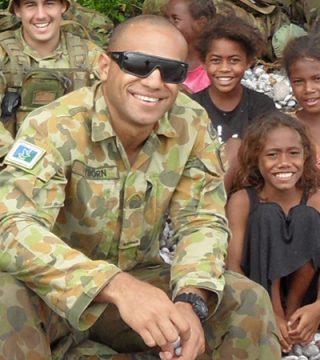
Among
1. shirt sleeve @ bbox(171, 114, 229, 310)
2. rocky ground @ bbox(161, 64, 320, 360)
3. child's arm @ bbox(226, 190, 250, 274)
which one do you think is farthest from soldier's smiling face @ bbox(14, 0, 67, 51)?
shirt sleeve @ bbox(171, 114, 229, 310)

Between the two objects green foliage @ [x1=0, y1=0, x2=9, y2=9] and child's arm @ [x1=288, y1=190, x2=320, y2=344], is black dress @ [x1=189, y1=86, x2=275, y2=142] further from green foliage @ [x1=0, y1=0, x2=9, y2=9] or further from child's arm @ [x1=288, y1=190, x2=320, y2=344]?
green foliage @ [x1=0, y1=0, x2=9, y2=9]

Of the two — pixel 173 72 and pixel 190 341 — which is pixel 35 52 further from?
pixel 190 341

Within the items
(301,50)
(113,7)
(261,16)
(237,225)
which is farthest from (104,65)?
(261,16)

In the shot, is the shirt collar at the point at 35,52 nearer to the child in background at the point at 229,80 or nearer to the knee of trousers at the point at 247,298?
the child in background at the point at 229,80

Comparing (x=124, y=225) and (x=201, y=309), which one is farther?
(x=124, y=225)

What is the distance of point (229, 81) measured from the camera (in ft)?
16.0

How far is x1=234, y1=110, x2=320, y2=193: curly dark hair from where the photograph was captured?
4.12m

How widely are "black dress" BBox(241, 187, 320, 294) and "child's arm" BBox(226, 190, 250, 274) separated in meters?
0.04

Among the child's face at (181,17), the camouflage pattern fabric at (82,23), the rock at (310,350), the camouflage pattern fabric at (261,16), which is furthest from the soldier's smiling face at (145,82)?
the camouflage pattern fabric at (261,16)

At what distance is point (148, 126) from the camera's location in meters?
3.15

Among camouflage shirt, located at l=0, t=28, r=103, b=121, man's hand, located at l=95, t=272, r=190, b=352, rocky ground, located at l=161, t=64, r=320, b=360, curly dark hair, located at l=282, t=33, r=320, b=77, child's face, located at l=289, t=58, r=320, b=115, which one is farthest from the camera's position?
rocky ground, located at l=161, t=64, r=320, b=360

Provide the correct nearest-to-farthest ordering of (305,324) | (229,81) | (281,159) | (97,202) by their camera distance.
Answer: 1. (97,202)
2. (305,324)
3. (281,159)
4. (229,81)

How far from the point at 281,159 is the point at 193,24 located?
5.34ft

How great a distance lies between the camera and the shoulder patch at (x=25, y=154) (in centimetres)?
298
